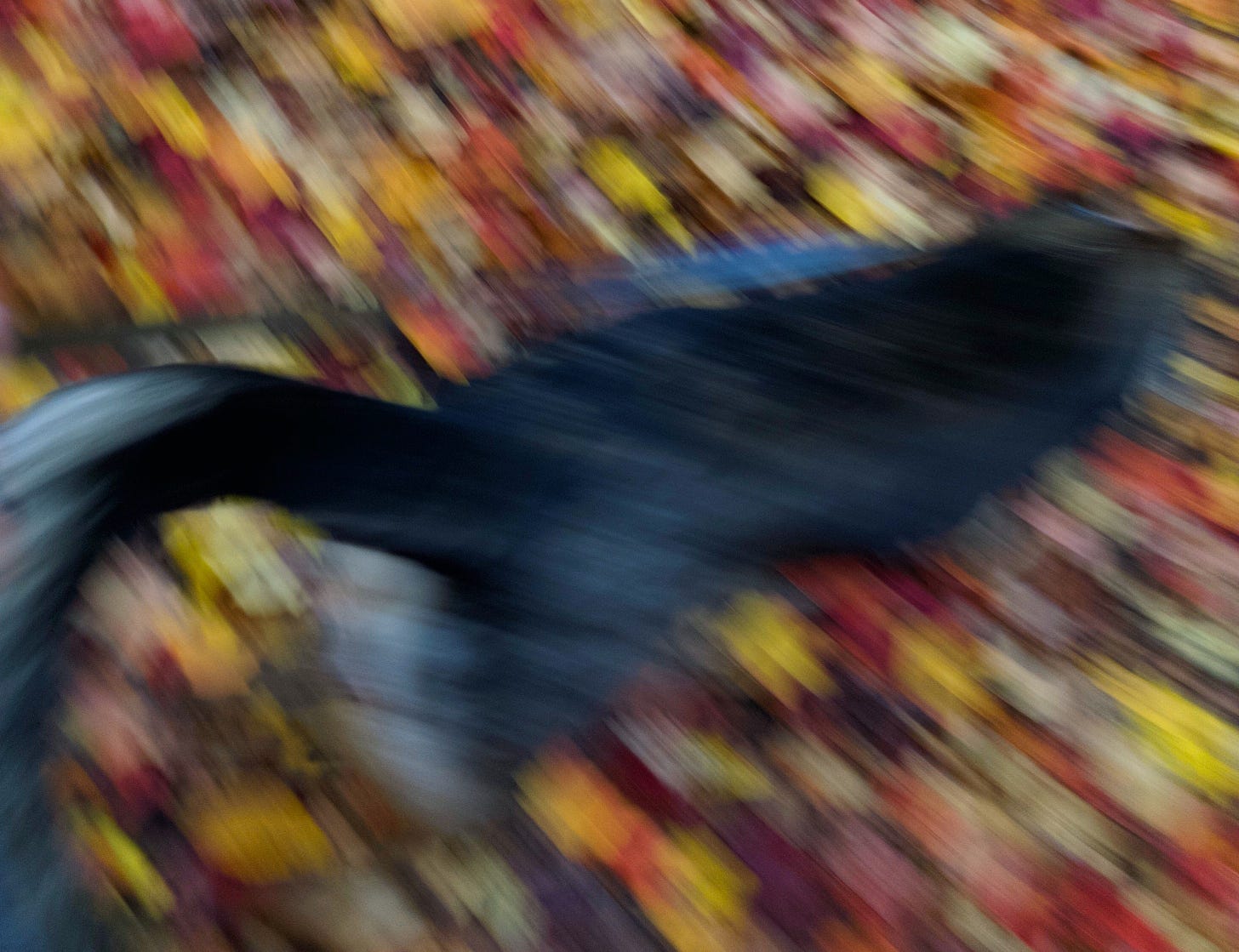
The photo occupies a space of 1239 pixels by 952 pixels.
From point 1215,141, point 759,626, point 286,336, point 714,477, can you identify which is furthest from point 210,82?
point 1215,141

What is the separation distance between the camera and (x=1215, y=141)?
227cm

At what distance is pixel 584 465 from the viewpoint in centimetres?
135

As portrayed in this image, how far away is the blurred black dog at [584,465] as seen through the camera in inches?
38.9

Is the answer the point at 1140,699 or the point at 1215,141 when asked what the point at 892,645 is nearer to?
the point at 1140,699

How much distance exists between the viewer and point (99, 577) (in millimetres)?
1495

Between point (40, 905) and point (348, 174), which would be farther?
point (348, 174)

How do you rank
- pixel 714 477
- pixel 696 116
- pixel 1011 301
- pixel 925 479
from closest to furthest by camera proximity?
pixel 714 477 < pixel 925 479 < pixel 1011 301 < pixel 696 116

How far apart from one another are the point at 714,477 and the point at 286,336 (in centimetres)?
83

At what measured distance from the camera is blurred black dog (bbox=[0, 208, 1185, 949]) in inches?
38.9

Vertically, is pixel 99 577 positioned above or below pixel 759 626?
above

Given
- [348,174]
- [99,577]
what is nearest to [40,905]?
[99,577]

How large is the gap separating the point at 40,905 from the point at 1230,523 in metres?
1.76

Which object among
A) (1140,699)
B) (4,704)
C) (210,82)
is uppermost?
A: (210,82)

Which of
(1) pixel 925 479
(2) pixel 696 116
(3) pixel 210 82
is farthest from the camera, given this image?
(2) pixel 696 116
